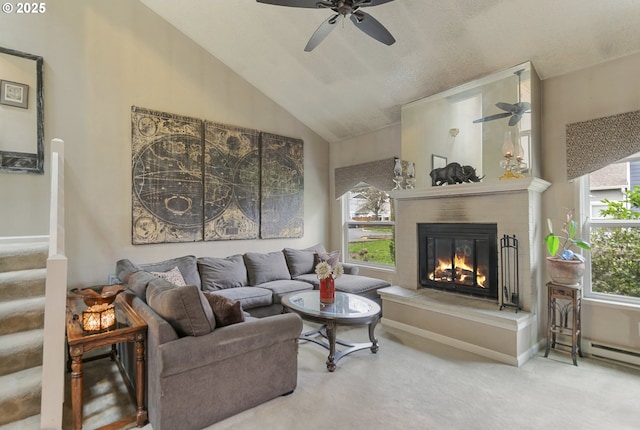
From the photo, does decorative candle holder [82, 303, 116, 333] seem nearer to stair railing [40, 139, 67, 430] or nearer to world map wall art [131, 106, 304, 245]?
stair railing [40, 139, 67, 430]

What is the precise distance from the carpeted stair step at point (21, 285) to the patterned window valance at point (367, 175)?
4116 mm

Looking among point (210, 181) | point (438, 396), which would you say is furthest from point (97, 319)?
point (210, 181)

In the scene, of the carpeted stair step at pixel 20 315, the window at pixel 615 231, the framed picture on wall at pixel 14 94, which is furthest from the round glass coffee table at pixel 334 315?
the framed picture on wall at pixel 14 94

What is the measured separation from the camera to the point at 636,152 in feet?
9.52

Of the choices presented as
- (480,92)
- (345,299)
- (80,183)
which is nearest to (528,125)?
(480,92)

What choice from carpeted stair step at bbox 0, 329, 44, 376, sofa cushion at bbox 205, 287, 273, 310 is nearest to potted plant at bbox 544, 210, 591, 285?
sofa cushion at bbox 205, 287, 273, 310

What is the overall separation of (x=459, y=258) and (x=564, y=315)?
1.14 meters

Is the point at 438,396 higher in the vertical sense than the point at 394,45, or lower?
lower

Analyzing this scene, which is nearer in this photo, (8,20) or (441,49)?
(8,20)

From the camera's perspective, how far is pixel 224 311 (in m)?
2.27

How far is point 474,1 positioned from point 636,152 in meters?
2.01

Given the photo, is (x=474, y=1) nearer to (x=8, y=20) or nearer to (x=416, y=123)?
(x=416, y=123)

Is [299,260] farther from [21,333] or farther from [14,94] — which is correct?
[14,94]

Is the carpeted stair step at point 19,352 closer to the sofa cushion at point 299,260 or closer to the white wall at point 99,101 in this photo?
the white wall at point 99,101
